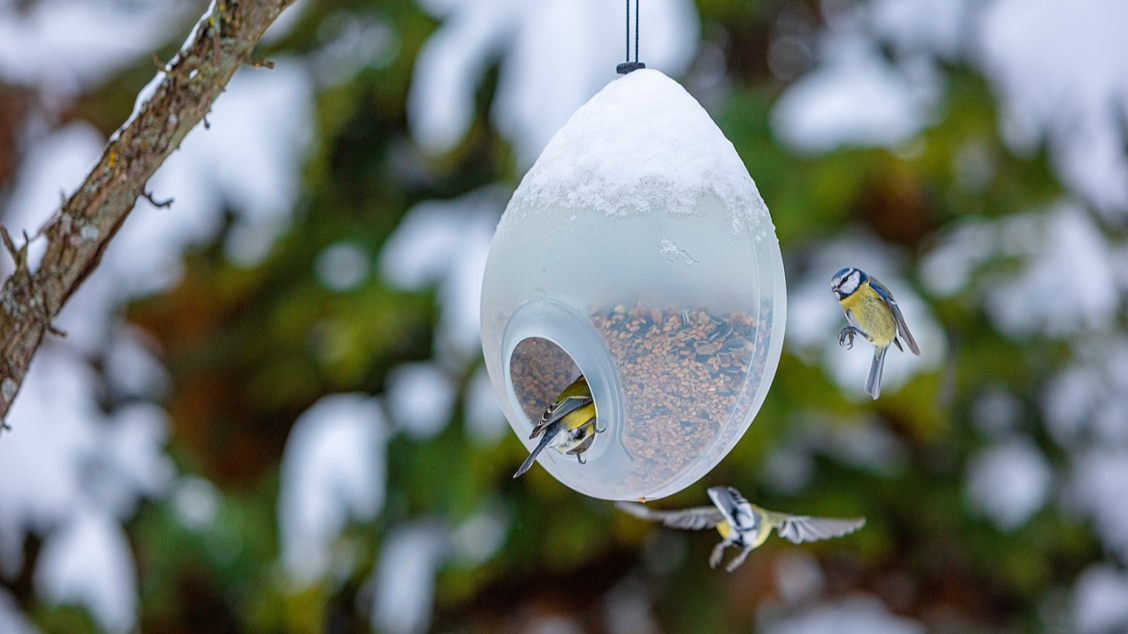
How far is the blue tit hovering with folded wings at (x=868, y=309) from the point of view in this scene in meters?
1.75

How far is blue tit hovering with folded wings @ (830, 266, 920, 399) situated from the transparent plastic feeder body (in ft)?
0.34

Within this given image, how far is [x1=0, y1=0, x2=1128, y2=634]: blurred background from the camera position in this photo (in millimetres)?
4559

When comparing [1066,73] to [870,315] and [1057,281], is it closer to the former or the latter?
[1057,281]

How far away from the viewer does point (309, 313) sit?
5.00 m

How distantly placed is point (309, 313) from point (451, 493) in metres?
1.12

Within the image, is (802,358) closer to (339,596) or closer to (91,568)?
(339,596)

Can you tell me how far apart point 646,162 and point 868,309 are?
433 millimetres

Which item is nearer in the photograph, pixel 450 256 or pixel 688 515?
pixel 688 515

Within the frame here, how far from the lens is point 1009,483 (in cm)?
552

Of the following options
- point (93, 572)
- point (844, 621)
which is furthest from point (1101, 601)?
point (93, 572)

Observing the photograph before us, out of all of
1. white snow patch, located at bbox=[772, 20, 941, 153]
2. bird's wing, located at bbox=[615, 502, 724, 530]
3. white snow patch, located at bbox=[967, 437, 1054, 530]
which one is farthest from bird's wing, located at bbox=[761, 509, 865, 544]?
white snow patch, located at bbox=[967, 437, 1054, 530]

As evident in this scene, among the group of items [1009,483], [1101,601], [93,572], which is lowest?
[1101,601]

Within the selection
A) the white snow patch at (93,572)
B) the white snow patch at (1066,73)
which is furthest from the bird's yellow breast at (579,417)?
the white snow patch at (1066,73)

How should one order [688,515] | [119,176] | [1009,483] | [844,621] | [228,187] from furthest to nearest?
[844,621]
[1009,483]
[228,187]
[688,515]
[119,176]
